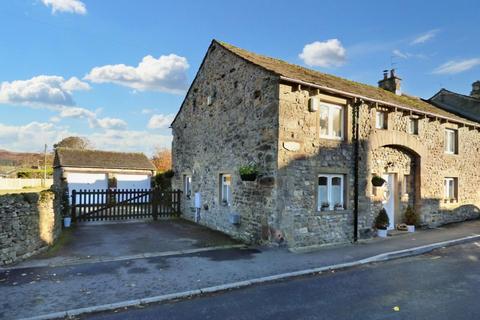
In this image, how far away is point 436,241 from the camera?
476 inches

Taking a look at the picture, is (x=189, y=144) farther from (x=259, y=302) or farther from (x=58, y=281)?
(x=259, y=302)

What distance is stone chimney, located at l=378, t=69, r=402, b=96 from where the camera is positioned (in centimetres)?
1844

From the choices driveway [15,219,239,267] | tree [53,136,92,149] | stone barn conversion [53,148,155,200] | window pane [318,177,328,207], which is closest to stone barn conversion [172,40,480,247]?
window pane [318,177,328,207]

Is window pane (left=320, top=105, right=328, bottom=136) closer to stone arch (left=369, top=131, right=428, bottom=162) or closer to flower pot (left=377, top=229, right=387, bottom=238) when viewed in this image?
stone arch (left=369, top=131, right=428, bottom=162)

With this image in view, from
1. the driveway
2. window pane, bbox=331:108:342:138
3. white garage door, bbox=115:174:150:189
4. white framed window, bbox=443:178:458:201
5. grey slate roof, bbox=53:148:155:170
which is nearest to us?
the driveway

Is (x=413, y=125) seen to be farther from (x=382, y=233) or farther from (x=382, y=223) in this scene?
(x=382, y=233)

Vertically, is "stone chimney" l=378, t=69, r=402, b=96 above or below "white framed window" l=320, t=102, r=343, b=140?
above

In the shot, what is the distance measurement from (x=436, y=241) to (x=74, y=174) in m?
25.1

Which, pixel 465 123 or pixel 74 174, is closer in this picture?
pixel 465 123

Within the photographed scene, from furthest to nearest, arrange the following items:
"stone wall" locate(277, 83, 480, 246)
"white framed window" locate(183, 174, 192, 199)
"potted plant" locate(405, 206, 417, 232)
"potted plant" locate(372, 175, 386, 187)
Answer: "white framed window" locate(183, 174, 192, 199) → "potted plant" locate(405, 206, 417, 232) → "potted plant" locate(372, 175, 386, 187) → "stone wall" locate(277, 83, 480, 246)

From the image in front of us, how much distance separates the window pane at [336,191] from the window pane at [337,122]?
61.1 inches

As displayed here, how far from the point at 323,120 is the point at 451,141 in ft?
30.0

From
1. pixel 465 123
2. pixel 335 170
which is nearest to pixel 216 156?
pixel 335 170

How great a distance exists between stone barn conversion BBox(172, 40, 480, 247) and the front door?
42 millimetres
